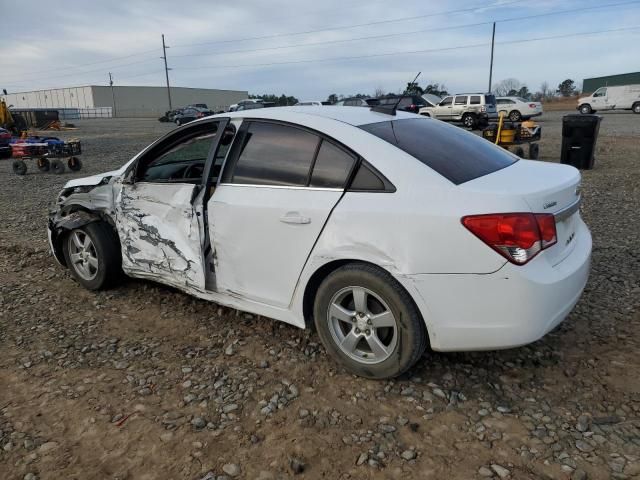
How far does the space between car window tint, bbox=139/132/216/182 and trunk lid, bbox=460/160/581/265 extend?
6.80 ft

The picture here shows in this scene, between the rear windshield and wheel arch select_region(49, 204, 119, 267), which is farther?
wheel arch select_region(49, 204, 119, 267)

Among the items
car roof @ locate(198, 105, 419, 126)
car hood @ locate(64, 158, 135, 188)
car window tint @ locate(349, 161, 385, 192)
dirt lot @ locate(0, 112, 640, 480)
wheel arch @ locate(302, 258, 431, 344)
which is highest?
car roof @ locate(198, 105, 419, 126)

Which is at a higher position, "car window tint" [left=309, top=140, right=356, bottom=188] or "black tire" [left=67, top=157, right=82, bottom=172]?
"car window tint" [left=309, top=140, right=356, bottom=188]

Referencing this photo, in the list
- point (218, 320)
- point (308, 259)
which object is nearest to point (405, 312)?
point (308, 259)

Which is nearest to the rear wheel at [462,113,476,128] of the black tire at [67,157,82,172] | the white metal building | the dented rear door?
the black tire at [67,157,82,172]

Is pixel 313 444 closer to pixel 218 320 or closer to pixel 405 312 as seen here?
pixel 405 312

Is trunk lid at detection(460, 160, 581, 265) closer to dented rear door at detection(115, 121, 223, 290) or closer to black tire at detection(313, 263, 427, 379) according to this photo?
black tire at detection(313, 263, 427, 379)

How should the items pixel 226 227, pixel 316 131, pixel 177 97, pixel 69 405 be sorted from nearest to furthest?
pixel 69 405, pixel 316 131, pixel 226 227, pixel 177 97

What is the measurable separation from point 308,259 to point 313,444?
107cm

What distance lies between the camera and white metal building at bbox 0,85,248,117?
302ft

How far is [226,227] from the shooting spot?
137 inches

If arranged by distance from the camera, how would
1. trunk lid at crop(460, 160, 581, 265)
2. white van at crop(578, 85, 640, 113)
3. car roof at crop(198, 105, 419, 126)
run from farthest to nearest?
1. white van at crop(578, 85, 640, 113)
2. car roof at crop(198, 105, 419, 126)
3. trunk lid at crop(460, 160, 581, 265)

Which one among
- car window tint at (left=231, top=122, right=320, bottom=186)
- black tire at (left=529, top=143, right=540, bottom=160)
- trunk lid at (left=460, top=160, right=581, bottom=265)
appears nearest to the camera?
trunk lid at (left=460, top=160, right=581, bottom=265)

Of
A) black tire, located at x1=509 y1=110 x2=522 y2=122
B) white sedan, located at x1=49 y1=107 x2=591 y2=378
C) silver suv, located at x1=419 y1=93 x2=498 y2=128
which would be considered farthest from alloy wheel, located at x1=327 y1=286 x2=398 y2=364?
black tire, located at x1=509 y1=110 x2=522 y2=122
